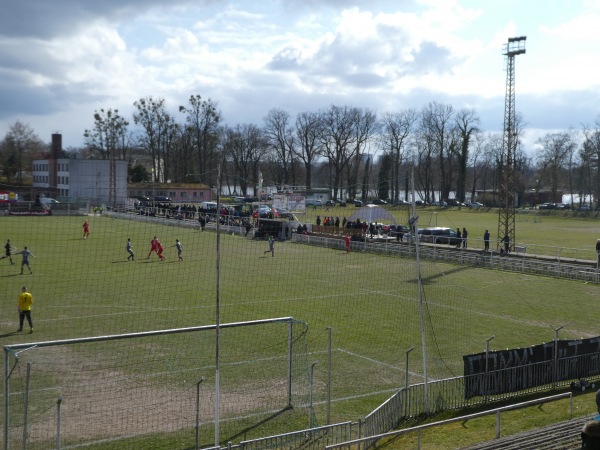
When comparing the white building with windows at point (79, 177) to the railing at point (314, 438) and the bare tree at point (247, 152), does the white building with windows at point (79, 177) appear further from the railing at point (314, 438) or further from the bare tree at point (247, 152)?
the railing at point (314, 438)

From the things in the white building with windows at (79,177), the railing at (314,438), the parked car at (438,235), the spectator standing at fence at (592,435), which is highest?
the white building with windows at (79,177)

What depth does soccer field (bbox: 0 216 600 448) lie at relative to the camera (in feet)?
49.2

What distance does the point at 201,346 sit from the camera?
58.5 ft

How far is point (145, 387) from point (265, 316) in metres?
8.32

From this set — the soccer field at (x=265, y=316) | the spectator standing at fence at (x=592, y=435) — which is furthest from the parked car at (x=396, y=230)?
the spectator standing at fence at (x=592, y=435)

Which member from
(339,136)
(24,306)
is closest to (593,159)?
(339,136)

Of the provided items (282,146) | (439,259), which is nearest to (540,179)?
(282,146)

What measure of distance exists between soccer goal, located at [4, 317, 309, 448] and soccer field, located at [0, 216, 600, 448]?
7 cm

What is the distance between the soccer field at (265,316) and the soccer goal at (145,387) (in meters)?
0.07

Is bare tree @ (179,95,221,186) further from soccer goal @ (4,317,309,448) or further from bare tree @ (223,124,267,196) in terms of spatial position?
soccer goal @ (4,317,309,448)

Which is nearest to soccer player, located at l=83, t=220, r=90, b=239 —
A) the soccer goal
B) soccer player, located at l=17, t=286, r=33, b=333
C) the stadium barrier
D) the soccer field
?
the soccer field

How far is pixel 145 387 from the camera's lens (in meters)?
14.4

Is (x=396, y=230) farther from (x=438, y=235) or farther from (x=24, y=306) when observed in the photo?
(x=24, y=306)

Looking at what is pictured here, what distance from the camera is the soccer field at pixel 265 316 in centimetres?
1498
